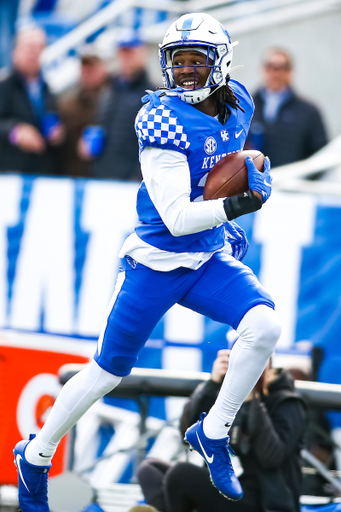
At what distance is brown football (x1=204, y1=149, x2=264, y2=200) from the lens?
322 centimetres

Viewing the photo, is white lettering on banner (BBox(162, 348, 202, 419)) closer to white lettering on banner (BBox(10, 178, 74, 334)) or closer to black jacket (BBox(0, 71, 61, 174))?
white lettering on banner (BBox(10, 178, 74, 334))

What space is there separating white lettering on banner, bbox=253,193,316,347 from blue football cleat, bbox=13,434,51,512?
2697 mm

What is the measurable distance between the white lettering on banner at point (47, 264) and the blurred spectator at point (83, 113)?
0.83 metres

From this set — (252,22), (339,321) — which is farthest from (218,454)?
(252,22)

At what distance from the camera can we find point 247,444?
13.0ft

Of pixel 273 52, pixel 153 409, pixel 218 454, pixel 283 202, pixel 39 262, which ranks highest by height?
pixel 273 52

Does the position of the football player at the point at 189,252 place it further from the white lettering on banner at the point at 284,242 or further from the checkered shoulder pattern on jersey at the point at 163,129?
the white lettering on banner at the point at 284,242

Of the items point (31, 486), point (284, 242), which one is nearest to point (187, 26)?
point (31, 486)

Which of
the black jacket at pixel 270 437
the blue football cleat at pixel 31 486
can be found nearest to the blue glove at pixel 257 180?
the black jacket at pixel 270 437

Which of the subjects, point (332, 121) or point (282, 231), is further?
point (332, 121)

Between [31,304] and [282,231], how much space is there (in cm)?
204

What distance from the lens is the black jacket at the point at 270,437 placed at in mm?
3863

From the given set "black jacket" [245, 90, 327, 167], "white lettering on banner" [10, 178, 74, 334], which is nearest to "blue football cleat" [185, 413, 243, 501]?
"white lettering on banner" [10, 178, 74, 334]

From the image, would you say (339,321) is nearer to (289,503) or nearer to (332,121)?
(289,503)
